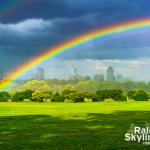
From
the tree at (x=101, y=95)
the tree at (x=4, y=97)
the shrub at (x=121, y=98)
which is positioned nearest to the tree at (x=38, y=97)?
the tree at (x=4, y=97)

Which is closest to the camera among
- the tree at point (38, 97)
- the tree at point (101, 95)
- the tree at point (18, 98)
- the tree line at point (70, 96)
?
the tree line at point (70, 96)

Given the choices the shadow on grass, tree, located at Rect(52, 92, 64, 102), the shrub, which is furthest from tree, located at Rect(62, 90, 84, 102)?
the shadow on grass

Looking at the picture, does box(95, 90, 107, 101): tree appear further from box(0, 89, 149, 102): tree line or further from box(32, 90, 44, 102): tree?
box(32, 90, 44, 102): tree

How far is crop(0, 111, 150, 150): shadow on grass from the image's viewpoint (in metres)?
19.4

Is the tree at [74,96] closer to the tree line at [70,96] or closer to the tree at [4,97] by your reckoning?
the tree line at [70,96]

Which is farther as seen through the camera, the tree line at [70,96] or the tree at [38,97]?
Answer: the tree at [38,97]

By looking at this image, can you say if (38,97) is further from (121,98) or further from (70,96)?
(121,98)

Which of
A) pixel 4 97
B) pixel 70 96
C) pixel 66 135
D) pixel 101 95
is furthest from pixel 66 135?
pixel 4 97

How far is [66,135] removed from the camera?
75.0 ft

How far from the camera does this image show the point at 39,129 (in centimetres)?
2566

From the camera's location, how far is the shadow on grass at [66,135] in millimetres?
19391

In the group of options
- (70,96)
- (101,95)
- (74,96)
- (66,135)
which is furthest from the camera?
(101,95)

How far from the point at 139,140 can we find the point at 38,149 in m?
4.96

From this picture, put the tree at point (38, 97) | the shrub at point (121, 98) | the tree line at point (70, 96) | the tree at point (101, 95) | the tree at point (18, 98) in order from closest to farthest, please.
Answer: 1. the tree line at point (70, 96)
2. the tree at point (38, 97)
3. the shrub at point (121, 98)
4. the tree at point (101, 95)
5. the tree at point (18, 98)
